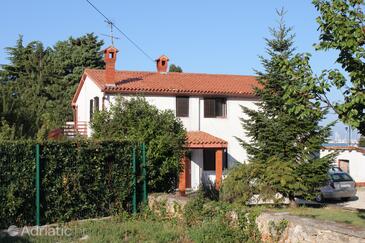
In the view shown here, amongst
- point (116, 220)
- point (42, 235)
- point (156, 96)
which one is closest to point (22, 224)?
point (42, 235)

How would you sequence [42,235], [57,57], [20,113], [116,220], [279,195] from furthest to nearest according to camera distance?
1. [57,57]
2. [20,113]
3. [279,195]
4. [116,220]
5. [42,235]

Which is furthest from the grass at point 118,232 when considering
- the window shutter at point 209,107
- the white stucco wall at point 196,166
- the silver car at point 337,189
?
the window shutter at point 209,107

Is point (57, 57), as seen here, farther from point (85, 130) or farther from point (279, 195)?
point (279, 195)

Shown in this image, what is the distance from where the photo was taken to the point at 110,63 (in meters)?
25.8

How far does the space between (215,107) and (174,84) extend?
2.79 m

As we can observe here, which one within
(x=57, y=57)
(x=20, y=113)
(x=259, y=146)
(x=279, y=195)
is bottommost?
(x=279, y=195)

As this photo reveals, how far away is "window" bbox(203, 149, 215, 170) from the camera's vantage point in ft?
88.7

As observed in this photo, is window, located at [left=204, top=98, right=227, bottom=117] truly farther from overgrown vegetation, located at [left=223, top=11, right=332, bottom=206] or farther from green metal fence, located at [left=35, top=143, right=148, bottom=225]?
green metal fence, located at [left=35, top=143, right=148, bottom=225]

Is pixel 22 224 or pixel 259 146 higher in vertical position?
pixel 259 146

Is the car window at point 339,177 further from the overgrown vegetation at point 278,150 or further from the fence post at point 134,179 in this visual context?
the fence post at point 134,179

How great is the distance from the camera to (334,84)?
721 centimetres

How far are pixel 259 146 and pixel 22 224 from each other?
1060 cm

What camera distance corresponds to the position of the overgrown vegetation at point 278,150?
1733cm

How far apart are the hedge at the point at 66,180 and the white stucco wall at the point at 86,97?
14.1 metres
